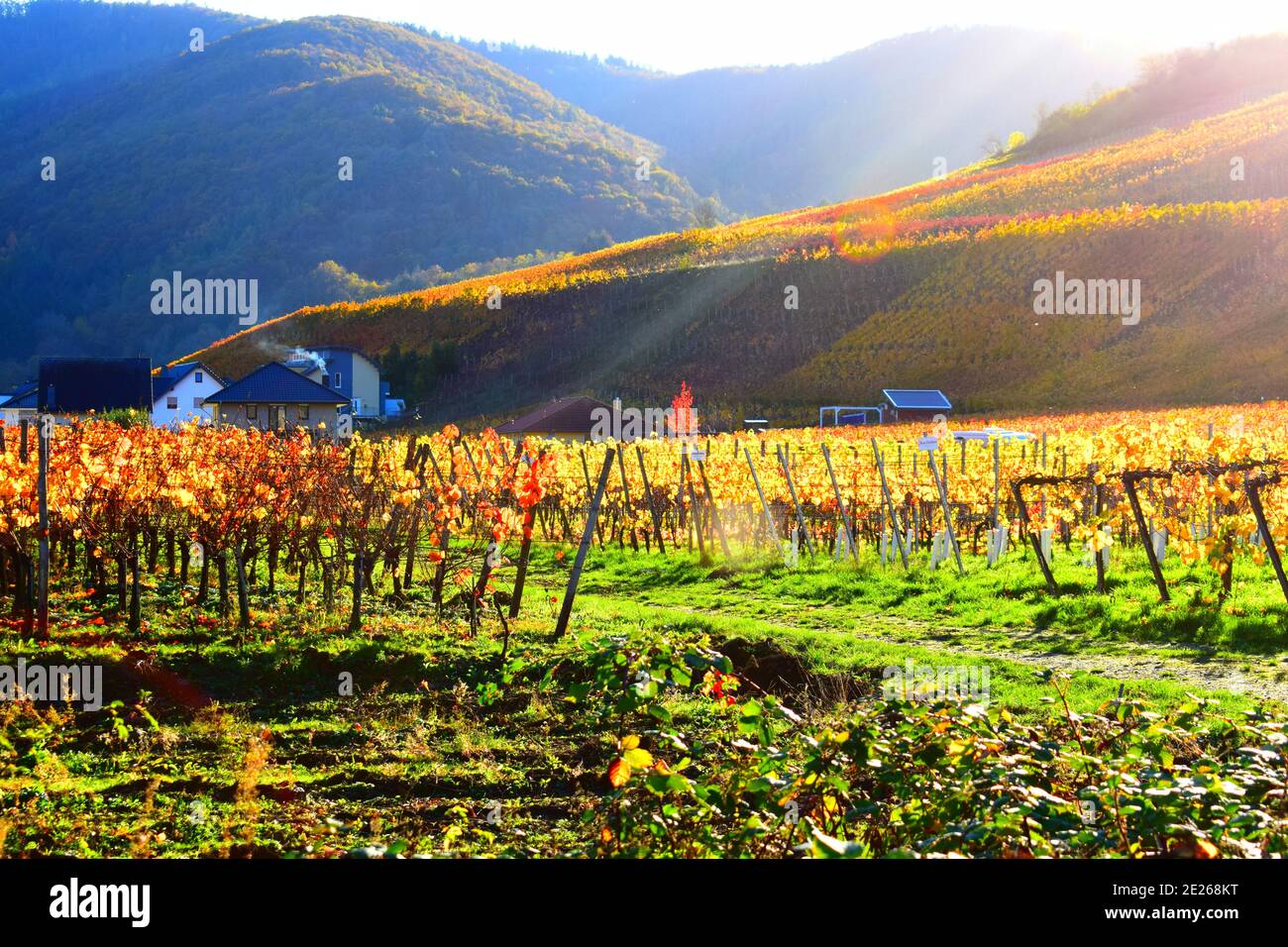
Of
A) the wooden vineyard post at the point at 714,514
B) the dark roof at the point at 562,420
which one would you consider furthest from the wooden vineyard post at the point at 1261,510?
the dark roof at the point at 562,420

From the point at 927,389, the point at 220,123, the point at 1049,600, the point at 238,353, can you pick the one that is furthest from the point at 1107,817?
the point at 220,123

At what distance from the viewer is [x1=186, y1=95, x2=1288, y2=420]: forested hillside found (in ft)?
186

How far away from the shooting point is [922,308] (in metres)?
68.6

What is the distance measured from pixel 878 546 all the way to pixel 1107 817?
14574 millimetres

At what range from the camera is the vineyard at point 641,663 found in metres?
4.58

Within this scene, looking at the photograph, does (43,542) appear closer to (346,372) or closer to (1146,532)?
(1146,532)

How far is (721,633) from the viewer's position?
36.7 ft

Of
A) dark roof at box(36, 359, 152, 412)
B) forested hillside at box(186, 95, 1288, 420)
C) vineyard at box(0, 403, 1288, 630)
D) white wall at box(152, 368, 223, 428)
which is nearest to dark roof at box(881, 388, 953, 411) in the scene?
forested hillside at box(186, 95, 1288, 420)

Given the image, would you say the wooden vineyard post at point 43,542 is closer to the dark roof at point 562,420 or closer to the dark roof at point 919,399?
the dark roof at point 562,420

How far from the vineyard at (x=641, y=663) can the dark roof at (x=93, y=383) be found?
42.7m

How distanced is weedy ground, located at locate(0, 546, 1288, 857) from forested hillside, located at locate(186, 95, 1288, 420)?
3846 cm

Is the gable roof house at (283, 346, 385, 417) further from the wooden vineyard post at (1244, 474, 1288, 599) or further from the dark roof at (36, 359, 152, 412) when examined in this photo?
the wooden vineyard post at (1244, 474, 1288, 599)

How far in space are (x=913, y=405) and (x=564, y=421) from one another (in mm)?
16063

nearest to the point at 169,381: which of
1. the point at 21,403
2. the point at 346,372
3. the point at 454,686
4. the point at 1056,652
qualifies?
the point at 346,372
